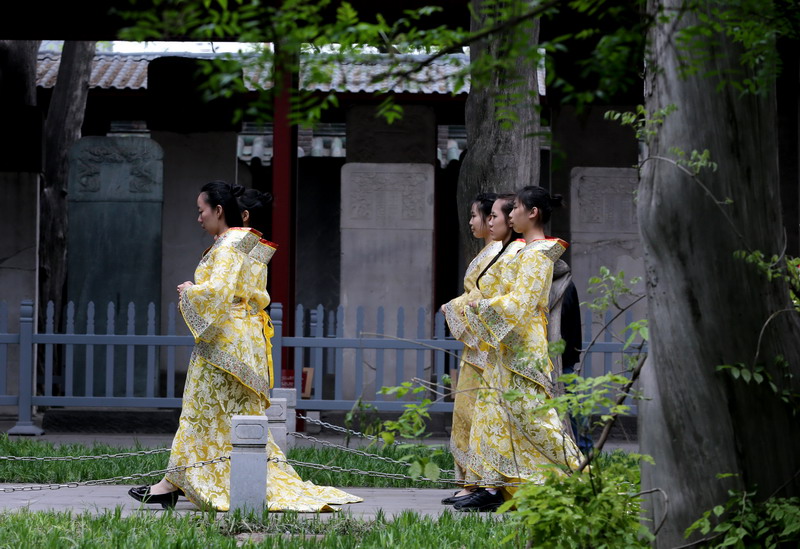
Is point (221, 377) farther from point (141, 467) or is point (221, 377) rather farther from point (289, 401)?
point (289, 401)

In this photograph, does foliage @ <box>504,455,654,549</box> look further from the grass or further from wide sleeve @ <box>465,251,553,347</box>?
wide sleeve @ <box>465,251,553,347</box>

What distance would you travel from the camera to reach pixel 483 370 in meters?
6.27

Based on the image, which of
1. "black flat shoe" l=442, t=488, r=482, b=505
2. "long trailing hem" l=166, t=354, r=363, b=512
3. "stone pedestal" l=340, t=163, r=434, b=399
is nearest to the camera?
"long trailing hem" l=166, t=354, r=363, b=512

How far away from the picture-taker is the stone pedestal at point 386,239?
1108cm

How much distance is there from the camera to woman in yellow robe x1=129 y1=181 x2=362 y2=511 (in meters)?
5.68

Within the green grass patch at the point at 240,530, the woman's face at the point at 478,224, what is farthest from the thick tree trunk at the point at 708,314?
the woman's face at the point at 478,224

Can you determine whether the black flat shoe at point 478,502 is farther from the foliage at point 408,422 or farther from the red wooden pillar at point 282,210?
the red wooden pillar at point 282,210

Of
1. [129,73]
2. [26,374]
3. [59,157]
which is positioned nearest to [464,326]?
[26,374]

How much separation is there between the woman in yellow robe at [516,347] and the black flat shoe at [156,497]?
4.63 ft

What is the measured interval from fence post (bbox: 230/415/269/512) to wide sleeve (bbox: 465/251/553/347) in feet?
4.03

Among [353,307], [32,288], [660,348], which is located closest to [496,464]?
[660,348]

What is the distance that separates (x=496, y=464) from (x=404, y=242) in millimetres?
5402

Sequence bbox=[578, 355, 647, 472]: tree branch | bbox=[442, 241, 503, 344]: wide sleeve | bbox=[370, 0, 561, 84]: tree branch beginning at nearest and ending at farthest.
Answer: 1. bbox=[370, 0, 561, 84]: tree branch
2. bbox=[578, 355, 647, 472]: tree branch
3. bbox=[442, 241, 503, 344]: wide sleeve

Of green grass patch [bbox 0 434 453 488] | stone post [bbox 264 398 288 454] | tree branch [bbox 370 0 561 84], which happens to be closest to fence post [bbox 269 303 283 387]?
green grass patch [bbox 0 434 453 488]
